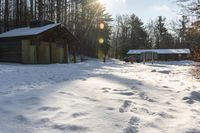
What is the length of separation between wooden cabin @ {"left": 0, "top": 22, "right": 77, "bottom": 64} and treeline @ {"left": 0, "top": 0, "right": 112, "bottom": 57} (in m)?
17.8

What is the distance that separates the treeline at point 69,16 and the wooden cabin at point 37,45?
1781 cm

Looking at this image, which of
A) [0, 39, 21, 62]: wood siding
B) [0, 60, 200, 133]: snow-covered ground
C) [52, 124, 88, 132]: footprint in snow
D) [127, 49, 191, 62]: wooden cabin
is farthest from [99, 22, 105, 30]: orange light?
[52, 124, 88, 132]: footprint in snow

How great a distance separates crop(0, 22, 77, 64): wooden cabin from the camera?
30359 mm

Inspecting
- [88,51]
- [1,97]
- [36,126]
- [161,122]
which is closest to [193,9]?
[161,122]

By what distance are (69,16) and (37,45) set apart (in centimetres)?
3370

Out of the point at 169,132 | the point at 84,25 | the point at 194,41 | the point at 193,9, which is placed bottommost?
the point at 169,132

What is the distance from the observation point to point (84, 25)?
65812 mm

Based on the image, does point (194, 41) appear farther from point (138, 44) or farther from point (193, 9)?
point (138, 44)

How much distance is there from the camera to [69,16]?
63.6 metres

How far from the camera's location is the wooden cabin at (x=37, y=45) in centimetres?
3036

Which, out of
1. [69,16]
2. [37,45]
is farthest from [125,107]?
[69,16]

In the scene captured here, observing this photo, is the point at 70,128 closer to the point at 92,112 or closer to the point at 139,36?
the point at 92,112

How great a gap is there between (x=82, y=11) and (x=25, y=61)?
3677 cm

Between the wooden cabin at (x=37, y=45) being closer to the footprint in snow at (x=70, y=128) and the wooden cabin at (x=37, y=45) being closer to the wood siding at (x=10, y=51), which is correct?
the wood siding at (x=10, y=51)
